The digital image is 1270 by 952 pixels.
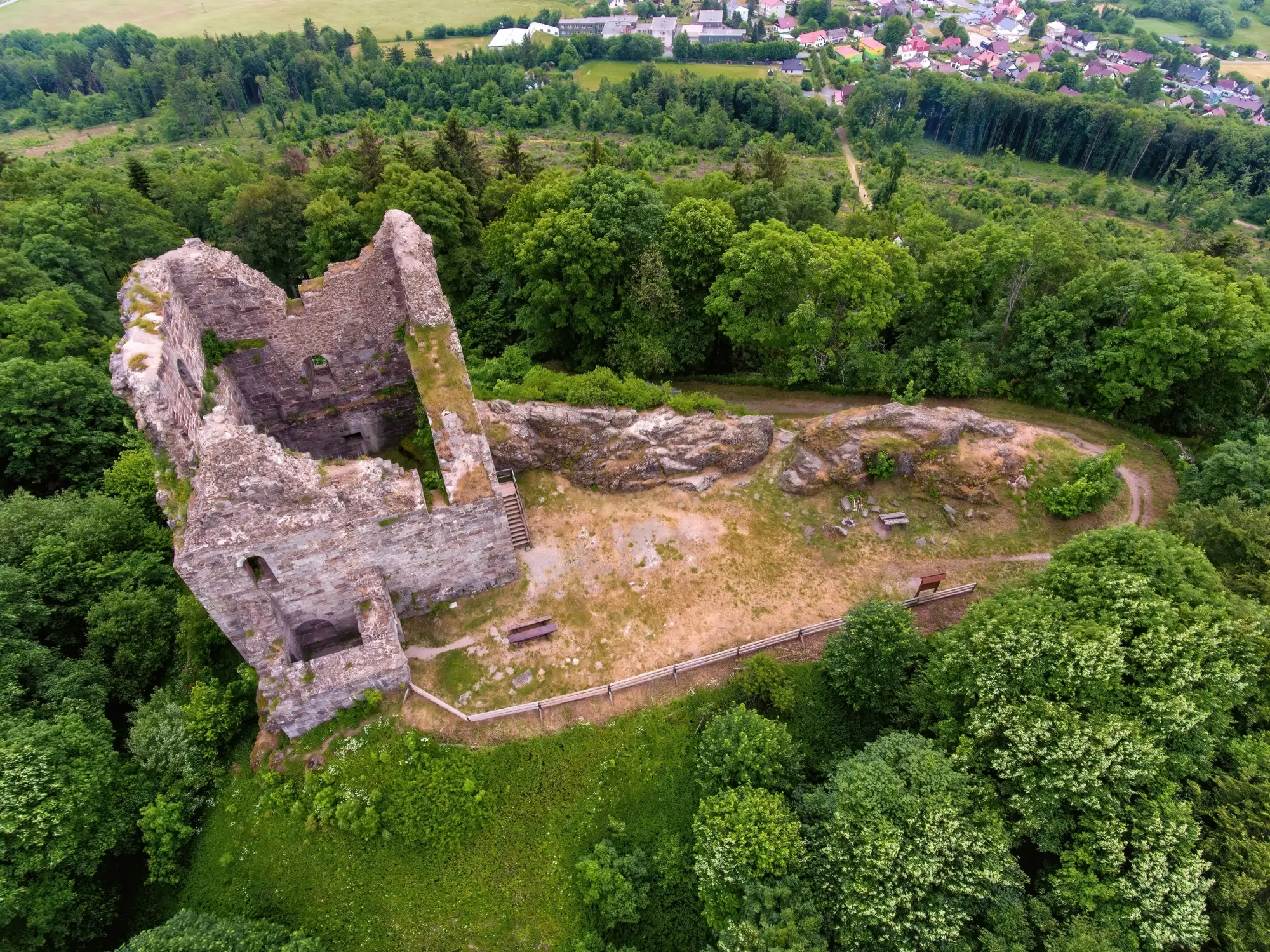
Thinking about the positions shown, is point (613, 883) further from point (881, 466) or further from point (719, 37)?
point (719, 37)

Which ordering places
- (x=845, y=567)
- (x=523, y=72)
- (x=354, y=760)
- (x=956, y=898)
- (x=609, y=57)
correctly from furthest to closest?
1. (x=609, y=57)
2. (x=523, y=72)
3. (x=845, y=567)
4. (x=354, y=760)
5. (x=956, y=898)

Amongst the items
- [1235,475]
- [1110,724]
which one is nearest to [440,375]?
[1110,724]

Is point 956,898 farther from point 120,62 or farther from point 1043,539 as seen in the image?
point 120,62

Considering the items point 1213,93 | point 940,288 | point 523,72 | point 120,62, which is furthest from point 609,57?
point 940,288

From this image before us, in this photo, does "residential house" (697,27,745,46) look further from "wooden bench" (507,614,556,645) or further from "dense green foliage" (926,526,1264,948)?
"dense green foliage" (926,526,1264,948)

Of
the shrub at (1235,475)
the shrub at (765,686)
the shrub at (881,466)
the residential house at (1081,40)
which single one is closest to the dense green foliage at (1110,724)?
the shrub at (765,686)

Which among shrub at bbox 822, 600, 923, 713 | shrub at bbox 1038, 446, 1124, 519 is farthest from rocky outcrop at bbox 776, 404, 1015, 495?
shrub at bbox 822, 600, 923, 713
